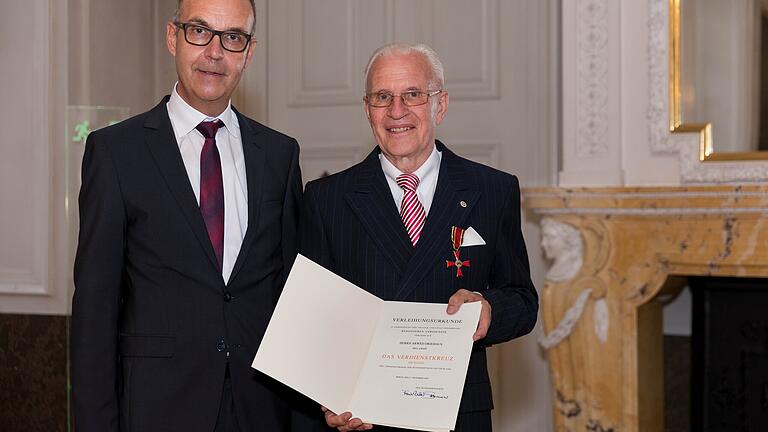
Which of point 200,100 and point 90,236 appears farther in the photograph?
point 200,100

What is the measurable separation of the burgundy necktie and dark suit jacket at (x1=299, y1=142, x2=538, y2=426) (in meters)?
0.21

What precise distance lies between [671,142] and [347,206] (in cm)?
156

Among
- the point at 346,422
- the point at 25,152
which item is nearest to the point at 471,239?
the point at 346,422

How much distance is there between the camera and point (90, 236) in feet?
5.77

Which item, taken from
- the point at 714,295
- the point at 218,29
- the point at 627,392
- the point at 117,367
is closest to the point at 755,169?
the point at 714,295

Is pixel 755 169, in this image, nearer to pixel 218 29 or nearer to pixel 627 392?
pixel 627 392

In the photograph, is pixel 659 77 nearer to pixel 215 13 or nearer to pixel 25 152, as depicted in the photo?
pixel 215 13

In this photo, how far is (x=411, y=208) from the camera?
76.6 inches

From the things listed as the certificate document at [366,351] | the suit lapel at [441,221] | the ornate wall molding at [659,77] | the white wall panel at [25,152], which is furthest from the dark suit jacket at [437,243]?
the white wall panel at [25,152]

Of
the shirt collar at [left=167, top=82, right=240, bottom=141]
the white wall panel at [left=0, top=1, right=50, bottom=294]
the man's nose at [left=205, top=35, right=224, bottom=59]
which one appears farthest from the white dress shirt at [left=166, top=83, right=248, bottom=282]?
the white wall panel at [left=0, top=1, right=50, bottom=294]

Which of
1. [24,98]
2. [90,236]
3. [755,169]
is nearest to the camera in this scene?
[90,236]

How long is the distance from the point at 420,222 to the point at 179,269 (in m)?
0.50
